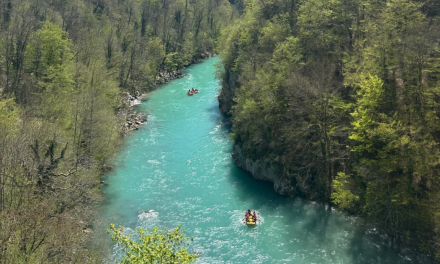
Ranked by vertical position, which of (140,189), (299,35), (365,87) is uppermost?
(299,35)

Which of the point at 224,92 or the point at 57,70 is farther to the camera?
the point at 224,92

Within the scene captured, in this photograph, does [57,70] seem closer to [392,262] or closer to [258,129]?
[258,129]

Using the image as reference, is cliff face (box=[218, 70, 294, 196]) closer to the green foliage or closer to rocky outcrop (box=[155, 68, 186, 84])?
the green foliage

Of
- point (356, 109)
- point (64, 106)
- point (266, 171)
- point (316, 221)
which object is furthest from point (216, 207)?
point (64, 106)

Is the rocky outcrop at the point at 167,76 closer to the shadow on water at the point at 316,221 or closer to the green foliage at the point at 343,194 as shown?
the shadow on water at the point at 316,221

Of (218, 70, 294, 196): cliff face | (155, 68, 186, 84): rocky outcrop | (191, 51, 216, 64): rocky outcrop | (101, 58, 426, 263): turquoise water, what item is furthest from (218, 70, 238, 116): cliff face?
(191, 51, 216, 64): rocky outcrop

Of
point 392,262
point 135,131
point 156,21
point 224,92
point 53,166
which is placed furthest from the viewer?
point 156,21

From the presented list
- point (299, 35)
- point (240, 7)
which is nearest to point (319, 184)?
point (299, 35)

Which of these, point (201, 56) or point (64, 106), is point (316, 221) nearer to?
point (64, 106)
